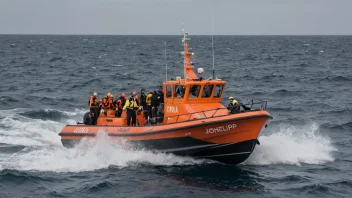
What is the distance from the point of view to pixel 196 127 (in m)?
16.5

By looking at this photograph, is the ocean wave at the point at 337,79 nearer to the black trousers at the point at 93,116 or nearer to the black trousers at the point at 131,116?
the black trousers at the point at 93,116

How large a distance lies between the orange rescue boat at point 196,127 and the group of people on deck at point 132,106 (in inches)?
12.8

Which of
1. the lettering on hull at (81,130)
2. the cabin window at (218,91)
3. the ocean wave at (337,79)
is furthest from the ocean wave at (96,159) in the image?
the ocean wave at (337,79)

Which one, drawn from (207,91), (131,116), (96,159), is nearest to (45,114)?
(131,116)

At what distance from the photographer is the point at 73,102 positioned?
30.7m

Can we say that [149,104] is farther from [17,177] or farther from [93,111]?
[17,177]

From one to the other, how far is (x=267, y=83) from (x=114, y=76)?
43.8 ft

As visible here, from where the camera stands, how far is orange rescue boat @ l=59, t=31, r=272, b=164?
16.3 m

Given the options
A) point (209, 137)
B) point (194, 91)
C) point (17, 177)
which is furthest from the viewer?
point (194, 91)

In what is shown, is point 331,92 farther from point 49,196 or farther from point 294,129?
point 49,196

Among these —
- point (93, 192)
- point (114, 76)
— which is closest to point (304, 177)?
point (93, 192)

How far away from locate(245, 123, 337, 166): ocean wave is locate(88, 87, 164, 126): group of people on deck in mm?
3677

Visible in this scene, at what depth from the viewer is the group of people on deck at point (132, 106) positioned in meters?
18.5

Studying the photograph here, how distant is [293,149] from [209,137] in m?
3.54
